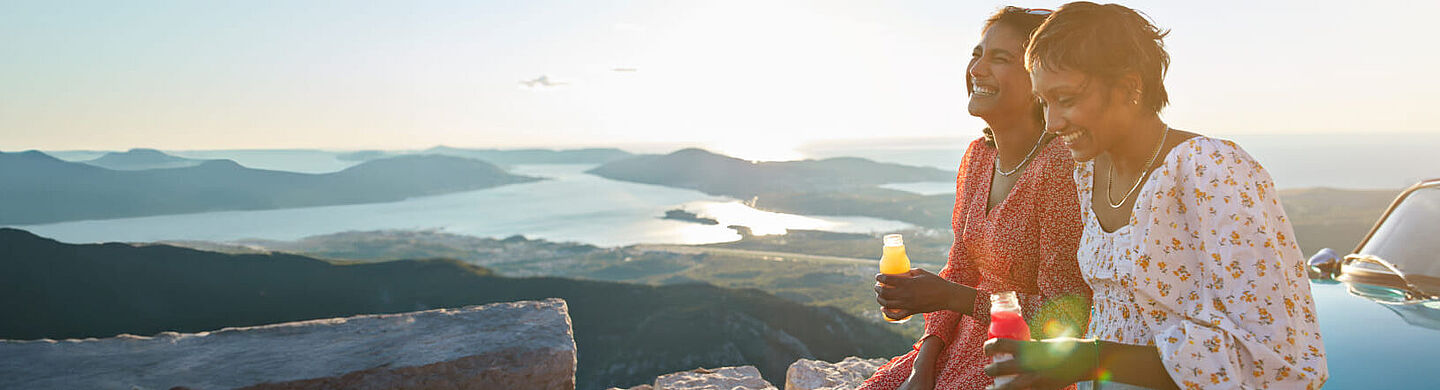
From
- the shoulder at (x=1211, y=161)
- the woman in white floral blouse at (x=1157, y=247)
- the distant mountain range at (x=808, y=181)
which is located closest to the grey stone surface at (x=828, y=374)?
the woman in white floral blouse at (x=1157, y=247)

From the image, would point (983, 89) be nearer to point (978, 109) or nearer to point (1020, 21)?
point (978, 109)

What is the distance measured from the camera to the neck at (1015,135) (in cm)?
243

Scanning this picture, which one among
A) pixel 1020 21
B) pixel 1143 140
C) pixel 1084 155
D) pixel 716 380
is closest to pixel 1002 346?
pixel 1084 155

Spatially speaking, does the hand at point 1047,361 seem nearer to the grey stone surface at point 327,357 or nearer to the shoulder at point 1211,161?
the shoulder at point 1211,161

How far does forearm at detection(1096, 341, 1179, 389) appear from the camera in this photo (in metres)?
1.67

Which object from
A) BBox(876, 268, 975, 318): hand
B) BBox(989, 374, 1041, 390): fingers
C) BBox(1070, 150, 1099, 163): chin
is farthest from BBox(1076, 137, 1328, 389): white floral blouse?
BBox(876, 268, 975, 318): hand

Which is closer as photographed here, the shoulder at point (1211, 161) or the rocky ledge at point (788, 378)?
the shoulder at point (1211, 161)

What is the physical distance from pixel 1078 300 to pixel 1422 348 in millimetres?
1737

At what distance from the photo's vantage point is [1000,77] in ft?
7.67

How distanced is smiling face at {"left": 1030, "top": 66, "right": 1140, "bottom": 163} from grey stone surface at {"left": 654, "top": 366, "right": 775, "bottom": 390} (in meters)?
2.71

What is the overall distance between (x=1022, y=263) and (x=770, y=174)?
76.9 metres

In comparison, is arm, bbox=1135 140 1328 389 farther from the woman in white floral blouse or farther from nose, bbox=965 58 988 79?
nose, bbox=965 58 988 79

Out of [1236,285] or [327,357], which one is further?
[327,357]

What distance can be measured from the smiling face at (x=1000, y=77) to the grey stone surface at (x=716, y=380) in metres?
2.32
